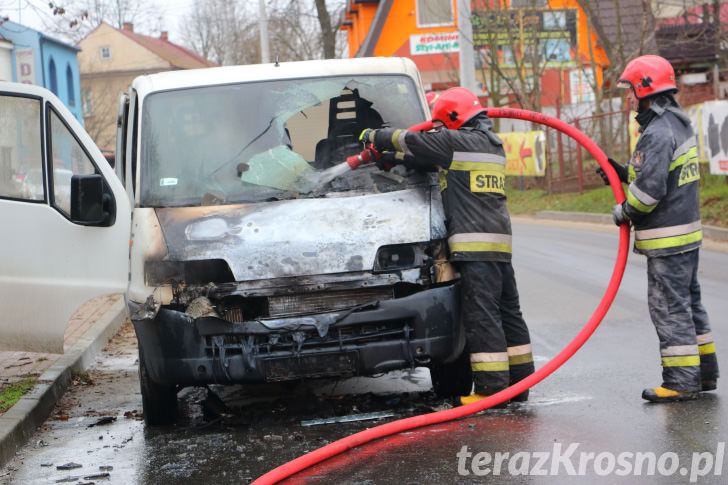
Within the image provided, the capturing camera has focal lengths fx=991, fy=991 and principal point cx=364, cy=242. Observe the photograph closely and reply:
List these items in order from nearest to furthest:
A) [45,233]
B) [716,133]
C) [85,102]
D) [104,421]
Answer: [45,233] < [104,421] < [716,133] < [85,102]

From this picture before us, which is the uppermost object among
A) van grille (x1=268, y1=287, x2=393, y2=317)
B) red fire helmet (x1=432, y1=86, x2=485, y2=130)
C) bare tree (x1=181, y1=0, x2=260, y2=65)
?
bare tree (x1=181, y1=0, x2=260, y2=65)

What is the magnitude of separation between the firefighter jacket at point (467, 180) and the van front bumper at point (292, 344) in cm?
57

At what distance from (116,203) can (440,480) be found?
2.82 meters

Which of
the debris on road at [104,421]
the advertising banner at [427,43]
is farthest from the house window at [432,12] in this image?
the debris on road at [104,421]

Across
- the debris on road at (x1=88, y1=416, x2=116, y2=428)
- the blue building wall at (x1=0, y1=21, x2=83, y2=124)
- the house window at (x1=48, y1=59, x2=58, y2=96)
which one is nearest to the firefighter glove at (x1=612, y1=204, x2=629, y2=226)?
the debris on road at (x1=88, y1=416, x2=116, y2=428)

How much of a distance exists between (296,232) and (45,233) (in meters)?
1.65

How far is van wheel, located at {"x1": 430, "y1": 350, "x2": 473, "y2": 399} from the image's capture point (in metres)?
6.11

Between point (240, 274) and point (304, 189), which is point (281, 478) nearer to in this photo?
point (240, 274)

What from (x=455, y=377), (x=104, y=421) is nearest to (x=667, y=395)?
(x=455, y=377)

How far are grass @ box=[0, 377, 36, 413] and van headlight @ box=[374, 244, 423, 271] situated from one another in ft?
8.64

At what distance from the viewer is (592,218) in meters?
20.3

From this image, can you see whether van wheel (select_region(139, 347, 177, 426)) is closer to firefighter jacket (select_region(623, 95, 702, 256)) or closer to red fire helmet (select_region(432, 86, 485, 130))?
red fire helmet (select_region(432, 86, 485, 130))

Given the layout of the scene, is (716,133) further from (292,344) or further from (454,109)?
(292,344)

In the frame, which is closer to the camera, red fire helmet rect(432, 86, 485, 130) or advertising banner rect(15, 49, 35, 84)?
red fire helmet rect(432, 86, 485, 130)
